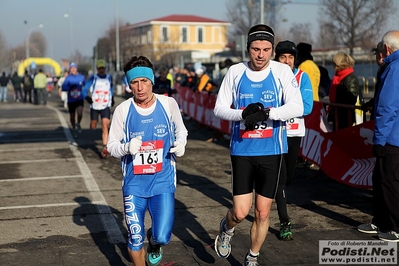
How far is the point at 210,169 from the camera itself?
37.2ft

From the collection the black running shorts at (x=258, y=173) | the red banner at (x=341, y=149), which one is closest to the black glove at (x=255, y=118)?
the black running shorts at (x=258, y=173)

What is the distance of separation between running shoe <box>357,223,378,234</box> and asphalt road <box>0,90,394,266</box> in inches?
3.4

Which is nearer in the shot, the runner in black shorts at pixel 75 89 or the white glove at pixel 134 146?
the white glove at pixel 134 146

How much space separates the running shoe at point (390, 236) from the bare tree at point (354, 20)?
131 ft

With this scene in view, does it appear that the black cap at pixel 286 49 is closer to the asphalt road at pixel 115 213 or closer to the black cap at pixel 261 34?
the black cap at pixel 261 34

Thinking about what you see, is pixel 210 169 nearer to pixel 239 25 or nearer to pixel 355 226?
pixel 355 226

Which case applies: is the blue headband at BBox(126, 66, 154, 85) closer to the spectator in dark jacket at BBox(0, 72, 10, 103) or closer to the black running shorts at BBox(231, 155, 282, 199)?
the black running shorts at BBox(231, 155, 282, 199)

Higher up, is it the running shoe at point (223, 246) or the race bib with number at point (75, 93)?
the race bib with number at point (75, 93)

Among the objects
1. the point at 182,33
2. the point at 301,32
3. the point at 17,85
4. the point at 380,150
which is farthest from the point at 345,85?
the point at 182,33

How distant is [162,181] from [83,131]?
43.7 ft

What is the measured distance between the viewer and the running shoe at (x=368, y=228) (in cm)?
677

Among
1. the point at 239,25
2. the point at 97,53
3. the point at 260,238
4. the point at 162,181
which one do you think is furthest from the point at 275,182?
the point at 239,25

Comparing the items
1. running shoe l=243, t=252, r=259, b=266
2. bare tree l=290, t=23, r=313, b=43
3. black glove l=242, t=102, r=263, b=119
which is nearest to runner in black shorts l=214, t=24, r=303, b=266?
running shoe l=243, t=252, r=259, b=266

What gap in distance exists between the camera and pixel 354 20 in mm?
48625
